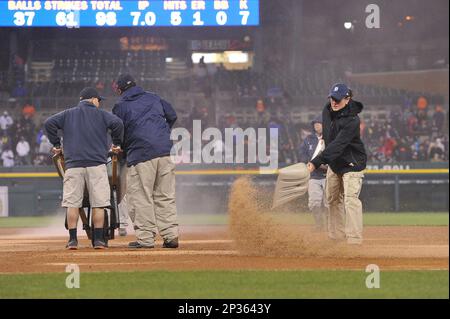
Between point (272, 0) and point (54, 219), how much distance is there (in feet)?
33.4

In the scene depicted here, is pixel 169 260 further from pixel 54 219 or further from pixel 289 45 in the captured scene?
pixel 289 45

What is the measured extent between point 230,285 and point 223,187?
16.1 meters

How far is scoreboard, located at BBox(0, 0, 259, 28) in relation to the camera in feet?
85.0

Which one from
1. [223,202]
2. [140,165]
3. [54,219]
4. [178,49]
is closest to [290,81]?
[178,49]

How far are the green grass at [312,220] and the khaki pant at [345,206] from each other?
5.66 meters

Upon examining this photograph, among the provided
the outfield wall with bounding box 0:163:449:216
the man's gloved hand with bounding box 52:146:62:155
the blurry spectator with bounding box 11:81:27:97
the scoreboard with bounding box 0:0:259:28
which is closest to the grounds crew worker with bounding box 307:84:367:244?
the man's gloved hand with bounding box 52:146:62:155

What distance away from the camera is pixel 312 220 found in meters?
18.7

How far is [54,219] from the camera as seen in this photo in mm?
21984

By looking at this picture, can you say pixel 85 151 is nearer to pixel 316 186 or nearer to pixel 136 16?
pixel 316 186

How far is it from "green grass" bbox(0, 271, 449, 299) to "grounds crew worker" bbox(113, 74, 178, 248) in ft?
8.04
